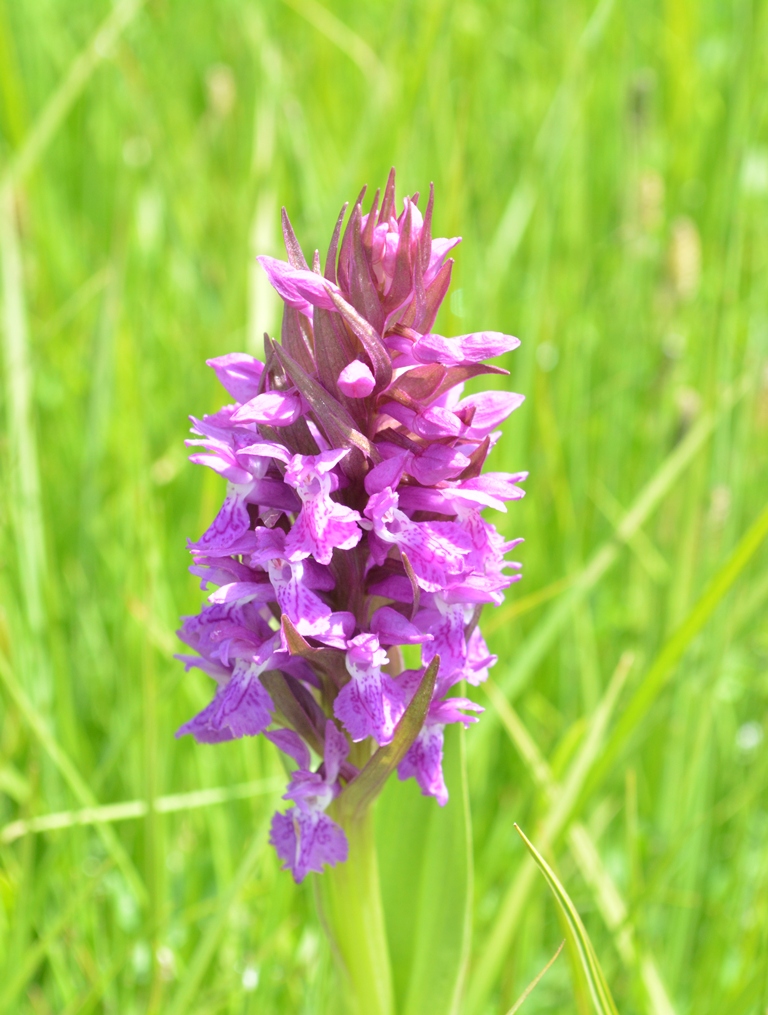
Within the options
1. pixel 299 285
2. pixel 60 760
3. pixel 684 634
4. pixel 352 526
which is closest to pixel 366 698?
pixel 352 526

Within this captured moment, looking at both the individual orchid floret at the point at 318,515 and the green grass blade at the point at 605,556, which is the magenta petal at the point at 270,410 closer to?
the individual orchid floret at the point at 318,515

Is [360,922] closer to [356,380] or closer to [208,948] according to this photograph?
[208,948]

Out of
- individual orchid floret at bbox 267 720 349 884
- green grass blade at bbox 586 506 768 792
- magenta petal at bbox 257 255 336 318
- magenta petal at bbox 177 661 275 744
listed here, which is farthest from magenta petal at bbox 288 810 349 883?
magenta petal at bbox 257 255 336 318

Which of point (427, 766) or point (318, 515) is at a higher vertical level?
point (318, 515)

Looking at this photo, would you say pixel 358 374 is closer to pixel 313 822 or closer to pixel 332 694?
pixel 332 694

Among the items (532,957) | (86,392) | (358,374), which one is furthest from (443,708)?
(86,392)
